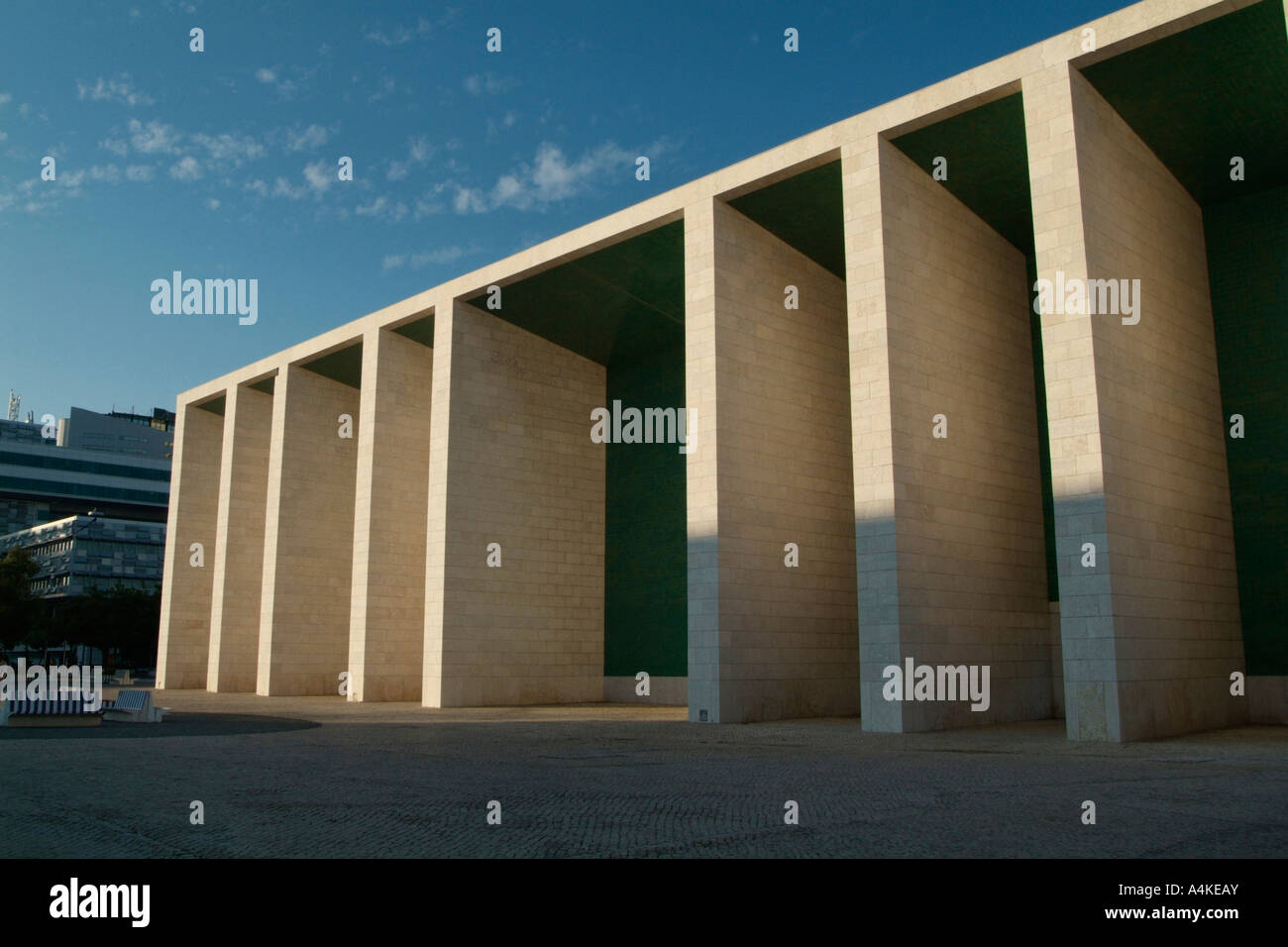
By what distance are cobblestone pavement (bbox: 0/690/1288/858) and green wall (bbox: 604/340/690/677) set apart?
11810mm

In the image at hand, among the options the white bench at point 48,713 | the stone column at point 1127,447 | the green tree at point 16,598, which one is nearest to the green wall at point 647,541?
the stone column at point 1127,447

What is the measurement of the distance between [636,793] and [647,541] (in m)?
20.8

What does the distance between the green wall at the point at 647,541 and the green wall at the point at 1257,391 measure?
13857 millimetres

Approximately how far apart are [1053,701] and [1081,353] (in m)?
8.44

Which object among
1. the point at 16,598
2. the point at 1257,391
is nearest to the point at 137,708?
the point at 1257,391

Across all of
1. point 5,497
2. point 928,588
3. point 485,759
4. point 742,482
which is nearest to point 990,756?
point 928,588

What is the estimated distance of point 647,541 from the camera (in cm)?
3070

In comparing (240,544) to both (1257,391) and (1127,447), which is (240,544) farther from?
(1257,391)

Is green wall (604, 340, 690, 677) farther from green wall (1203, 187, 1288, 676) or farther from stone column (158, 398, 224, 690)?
stone column (158, 398, 224, 690)

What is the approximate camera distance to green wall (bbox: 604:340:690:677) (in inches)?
1172

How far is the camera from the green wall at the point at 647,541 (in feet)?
97.7

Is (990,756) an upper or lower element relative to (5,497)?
lower
